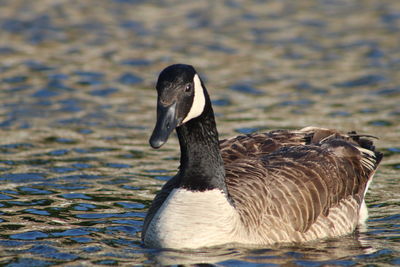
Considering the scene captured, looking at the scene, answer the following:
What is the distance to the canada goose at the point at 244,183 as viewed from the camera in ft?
31.2

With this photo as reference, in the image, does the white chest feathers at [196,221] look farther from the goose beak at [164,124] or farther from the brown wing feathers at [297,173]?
the goose beak at [164,124]

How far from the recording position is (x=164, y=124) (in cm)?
904

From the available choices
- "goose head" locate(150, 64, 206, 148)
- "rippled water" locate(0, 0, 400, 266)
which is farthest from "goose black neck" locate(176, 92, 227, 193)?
"rippled water" locate(0, 0, 400, 266)

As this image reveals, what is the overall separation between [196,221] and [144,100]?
924cm

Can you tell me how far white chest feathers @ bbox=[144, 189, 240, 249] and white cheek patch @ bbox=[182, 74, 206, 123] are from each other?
903 millimetres

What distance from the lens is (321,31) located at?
2417 centimetres

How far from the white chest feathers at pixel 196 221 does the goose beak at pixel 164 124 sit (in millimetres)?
974

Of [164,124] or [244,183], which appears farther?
[244,183]

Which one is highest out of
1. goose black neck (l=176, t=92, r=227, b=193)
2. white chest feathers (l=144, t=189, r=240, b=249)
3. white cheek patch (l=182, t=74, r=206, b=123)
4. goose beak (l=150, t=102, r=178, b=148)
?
white cheek patch (l=182, t=74, r=206, b=123)

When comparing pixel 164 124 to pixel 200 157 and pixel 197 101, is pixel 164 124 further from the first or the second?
pixel 200 157

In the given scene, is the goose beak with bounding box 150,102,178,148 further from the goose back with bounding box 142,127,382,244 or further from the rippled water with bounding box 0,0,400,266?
the rippled water with bounding box 0,0,400,266

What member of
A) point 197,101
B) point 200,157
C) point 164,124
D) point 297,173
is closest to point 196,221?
point 200,157

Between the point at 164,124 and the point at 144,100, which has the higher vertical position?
the point at 144,100

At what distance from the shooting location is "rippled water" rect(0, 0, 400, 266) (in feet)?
34.1
